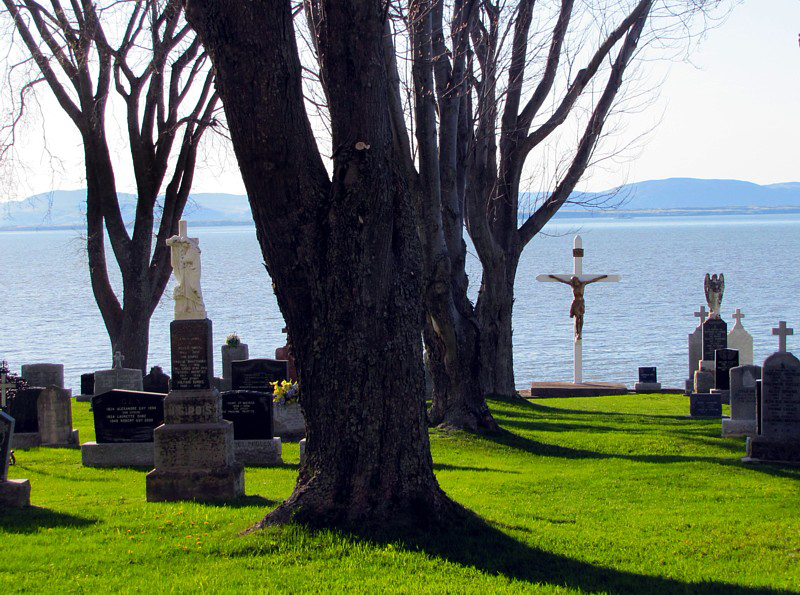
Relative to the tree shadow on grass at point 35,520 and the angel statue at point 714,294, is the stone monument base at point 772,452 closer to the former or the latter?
the tree shadow on grass at point 35,520

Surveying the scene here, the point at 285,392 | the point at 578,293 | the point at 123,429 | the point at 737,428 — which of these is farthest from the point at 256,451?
the point at 578,293

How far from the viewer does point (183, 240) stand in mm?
11453

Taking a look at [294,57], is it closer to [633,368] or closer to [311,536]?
[311,536]

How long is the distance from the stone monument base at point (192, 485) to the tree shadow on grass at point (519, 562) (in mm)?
3016

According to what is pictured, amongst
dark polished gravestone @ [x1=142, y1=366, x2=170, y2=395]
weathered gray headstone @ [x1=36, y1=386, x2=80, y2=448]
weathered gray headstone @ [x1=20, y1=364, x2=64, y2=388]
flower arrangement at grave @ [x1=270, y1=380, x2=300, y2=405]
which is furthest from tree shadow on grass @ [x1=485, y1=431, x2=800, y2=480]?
weathered gray headstone @ [x1=20, y1=364, x2=64, y2=388]

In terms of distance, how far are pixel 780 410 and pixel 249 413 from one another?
6361 mm

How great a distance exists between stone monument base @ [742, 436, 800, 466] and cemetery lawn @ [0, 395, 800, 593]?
0.84 ft

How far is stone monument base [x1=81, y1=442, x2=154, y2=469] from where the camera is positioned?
41.4 ft

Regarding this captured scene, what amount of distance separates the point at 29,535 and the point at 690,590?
16.0 feet

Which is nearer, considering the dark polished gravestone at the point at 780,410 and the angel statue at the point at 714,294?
the dark polished gravestone at the point at 780,410

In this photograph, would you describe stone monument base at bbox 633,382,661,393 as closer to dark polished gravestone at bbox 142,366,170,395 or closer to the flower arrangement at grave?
dark polished gravestone at bbox 142,366,170,395

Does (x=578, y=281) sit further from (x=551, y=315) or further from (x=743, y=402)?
(x=551, y=315)

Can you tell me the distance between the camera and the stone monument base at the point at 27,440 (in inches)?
551

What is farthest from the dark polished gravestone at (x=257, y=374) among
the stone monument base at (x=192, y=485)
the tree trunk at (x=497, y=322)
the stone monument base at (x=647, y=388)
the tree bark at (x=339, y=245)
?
the stone monument base at (x=647, y=388)
